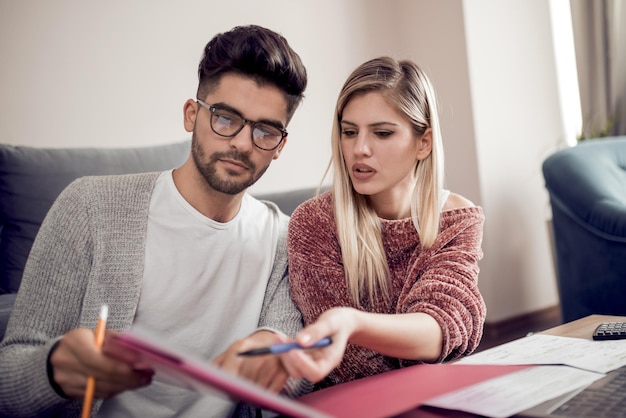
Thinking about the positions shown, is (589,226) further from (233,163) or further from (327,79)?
(233,163)

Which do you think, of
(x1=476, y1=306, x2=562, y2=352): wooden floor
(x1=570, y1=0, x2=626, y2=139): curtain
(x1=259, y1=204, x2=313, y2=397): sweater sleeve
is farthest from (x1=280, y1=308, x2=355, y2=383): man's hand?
(x1=570, y1=0, x2=626, y2=139): curtain

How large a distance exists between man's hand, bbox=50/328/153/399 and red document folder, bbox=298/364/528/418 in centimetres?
23

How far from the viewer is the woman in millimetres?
1208

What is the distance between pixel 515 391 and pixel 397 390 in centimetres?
15

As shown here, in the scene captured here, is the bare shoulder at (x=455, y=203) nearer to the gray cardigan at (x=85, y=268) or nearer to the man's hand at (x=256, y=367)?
the gray cardigan at (x=85, y=268)

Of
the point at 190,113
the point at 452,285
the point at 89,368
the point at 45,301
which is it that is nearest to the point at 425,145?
the point at 452,285

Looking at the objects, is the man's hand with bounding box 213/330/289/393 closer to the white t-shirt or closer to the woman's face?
the white t-shirt

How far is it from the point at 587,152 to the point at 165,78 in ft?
5.70

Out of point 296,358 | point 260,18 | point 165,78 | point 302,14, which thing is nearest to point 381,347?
point 296,358

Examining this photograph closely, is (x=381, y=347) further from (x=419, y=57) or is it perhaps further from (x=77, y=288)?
(x=419, y=57)

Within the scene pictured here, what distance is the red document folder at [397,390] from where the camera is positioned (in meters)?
0.73

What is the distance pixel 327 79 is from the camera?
3074 millimetres

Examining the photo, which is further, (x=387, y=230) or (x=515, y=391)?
(x=387, y=230)

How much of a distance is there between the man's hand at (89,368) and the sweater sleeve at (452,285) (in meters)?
0.56
